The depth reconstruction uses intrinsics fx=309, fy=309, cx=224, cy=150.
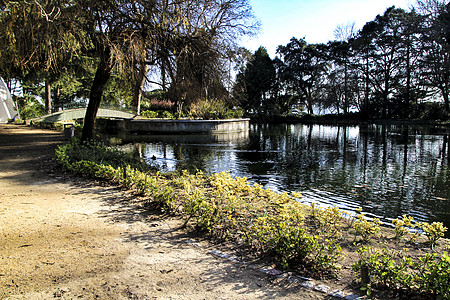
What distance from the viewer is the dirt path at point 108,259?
2592 mm

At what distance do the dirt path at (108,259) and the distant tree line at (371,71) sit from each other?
2779 centimetres

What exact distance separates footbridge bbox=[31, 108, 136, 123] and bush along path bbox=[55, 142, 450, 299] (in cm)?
2228

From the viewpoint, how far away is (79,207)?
4898 millimetres

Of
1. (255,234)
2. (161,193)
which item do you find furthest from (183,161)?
(255,234)

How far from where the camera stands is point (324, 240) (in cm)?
373

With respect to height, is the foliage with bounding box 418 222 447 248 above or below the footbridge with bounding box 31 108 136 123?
below

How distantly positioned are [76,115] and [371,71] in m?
35.1

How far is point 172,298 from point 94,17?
8499 millimetres

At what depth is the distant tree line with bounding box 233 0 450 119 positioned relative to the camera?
32125mm

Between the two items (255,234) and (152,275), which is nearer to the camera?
(152,275)

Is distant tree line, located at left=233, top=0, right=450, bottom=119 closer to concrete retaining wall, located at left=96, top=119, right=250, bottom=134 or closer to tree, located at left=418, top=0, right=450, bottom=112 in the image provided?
tree, located at left=418, top=0, right=450, bottom=112

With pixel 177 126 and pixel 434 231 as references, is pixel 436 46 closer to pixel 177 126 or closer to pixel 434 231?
pixel 177 126

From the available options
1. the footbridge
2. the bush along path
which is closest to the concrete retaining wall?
the footbridge

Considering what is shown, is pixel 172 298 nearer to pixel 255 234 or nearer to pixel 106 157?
pixel 255 234
